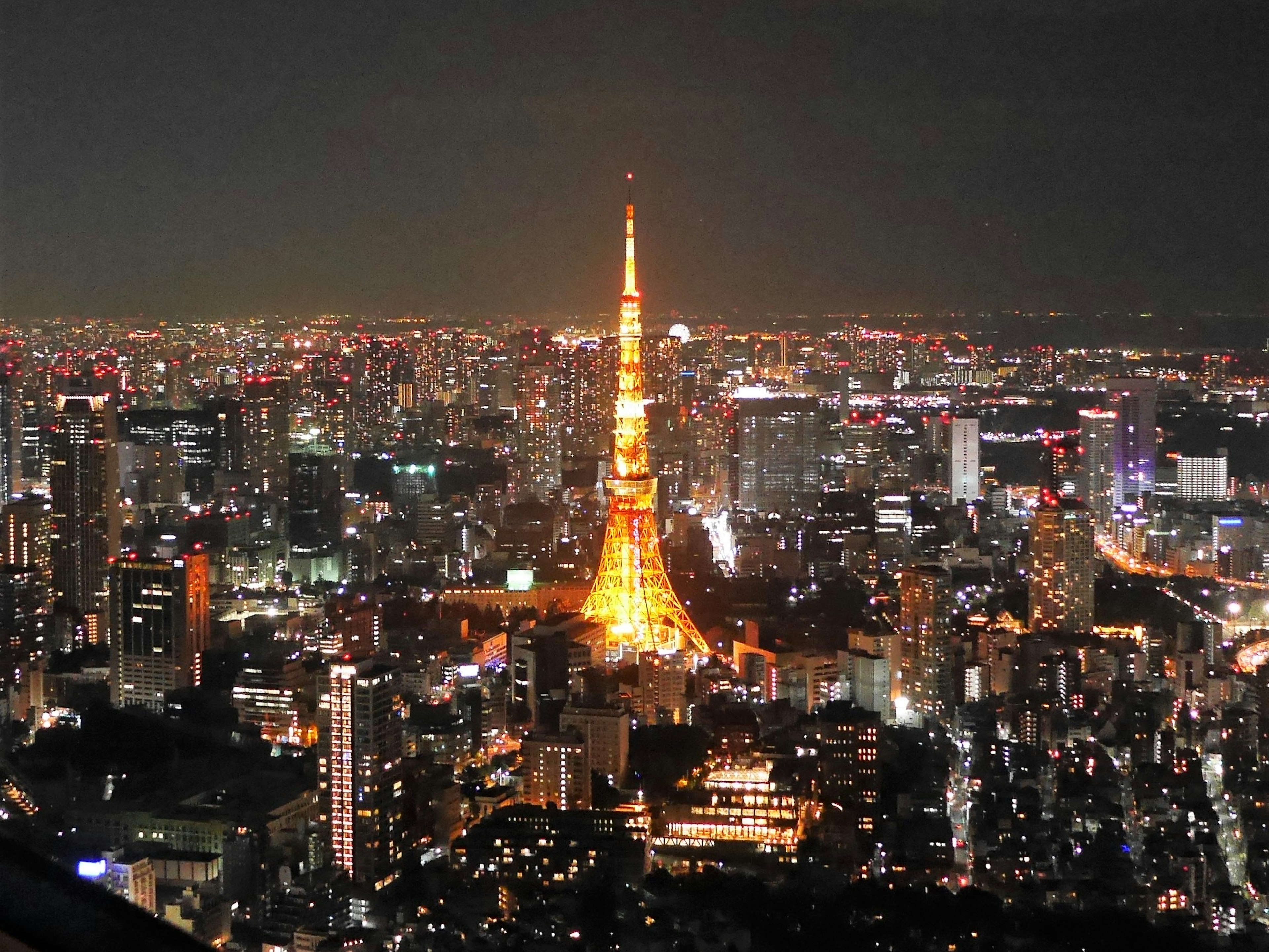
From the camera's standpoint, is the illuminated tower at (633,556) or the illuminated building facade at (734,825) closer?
the illuminated building facade at (734,825)

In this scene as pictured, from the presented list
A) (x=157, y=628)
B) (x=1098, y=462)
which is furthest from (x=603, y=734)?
(x=1098, y=462)

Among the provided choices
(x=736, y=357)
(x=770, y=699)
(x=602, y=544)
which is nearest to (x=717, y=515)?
(x=602, y=544)

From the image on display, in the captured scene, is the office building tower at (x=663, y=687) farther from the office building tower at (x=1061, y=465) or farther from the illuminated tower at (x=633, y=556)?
the office building tower at (x=1061, y=465)

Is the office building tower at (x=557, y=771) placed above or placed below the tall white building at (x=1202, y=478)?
below

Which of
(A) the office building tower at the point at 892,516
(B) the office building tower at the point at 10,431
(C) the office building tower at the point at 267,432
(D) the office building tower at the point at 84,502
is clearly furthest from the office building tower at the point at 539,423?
(B) the office building tower at the point at 10,431

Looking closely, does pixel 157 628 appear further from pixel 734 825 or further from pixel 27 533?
pixel 734 825

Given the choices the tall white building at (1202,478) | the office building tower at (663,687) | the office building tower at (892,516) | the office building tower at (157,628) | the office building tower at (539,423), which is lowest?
the office building tower at (663,687)

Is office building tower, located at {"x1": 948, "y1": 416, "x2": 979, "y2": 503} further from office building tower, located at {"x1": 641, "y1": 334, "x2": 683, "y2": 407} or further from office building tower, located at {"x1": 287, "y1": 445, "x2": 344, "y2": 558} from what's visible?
office building tower, located at {"x1": 287, "y1": 445, "x2": 344, "y2": 558}
